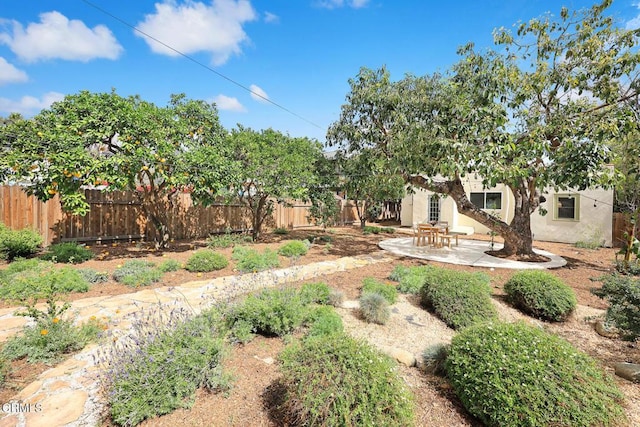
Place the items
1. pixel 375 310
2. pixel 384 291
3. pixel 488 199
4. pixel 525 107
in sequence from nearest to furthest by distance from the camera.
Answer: pixel 375 310 → pixel 384 291 → pixel 525 107 → pixel 488 199

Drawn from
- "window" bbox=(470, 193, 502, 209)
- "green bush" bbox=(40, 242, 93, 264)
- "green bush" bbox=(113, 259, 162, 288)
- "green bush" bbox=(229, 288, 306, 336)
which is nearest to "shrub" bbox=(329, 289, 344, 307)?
"green bush" bbox=(229, 288, 306, 336)

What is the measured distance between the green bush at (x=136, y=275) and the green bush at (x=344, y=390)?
14.2 feet

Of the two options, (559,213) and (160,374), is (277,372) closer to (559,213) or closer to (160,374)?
(160,374)

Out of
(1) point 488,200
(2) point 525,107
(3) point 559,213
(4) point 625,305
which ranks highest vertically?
(2) point 525,107

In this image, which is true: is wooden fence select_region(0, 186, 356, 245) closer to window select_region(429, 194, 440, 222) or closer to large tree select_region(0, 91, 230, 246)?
large tree select_region(0, 91, 230, 246)

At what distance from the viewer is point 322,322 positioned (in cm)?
329

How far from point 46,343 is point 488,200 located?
51.1ft

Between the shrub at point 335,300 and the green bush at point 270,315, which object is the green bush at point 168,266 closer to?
the green bush at point 270,315

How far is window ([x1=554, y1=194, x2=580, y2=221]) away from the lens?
11.4 meters

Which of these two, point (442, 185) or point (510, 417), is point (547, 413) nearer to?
point (510, 417)

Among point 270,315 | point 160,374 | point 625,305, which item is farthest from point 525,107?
point 160,374

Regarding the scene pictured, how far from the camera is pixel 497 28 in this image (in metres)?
7.09

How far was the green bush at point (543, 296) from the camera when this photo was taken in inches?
160

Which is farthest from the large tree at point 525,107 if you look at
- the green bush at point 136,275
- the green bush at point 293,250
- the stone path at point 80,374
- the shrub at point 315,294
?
the green bush at point 136,275
